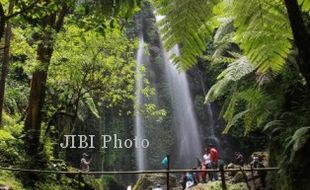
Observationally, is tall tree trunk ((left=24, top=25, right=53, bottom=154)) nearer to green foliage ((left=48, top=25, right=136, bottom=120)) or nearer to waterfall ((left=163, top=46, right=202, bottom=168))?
green foliage ((left=48, top=25, right=136, bottom=120))

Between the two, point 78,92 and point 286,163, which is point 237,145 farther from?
point 286,163

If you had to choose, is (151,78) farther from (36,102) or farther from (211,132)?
(36,102)

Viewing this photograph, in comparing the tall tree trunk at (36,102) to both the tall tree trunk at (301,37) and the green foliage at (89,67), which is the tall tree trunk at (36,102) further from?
the tall tree trunk at (301,37)

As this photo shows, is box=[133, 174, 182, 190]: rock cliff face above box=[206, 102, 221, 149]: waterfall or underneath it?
underneath

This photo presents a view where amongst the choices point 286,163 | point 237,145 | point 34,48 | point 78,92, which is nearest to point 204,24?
point 286,163

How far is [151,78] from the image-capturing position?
24984 mm

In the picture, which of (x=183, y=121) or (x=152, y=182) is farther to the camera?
(x=183, y=121)

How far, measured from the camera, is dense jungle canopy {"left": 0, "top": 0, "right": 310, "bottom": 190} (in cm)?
169

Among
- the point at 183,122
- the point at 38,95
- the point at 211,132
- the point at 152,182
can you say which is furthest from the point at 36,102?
the point at 183,122

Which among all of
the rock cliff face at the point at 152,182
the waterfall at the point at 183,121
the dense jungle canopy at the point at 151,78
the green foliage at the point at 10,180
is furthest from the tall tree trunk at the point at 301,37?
the waterfall at the point at 183,121

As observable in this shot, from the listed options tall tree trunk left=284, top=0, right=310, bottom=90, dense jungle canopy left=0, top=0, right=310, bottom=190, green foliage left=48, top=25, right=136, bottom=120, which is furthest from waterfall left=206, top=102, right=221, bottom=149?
tall tree trunk left=284, top=0, right=310, bottom=90

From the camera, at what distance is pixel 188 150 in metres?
23.5

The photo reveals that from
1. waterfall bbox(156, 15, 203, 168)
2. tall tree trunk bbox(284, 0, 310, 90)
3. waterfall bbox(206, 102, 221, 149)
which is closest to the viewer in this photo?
tall tree trunk bbox(284, 0, 310, 90)

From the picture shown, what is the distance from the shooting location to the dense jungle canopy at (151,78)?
1.69 meters
